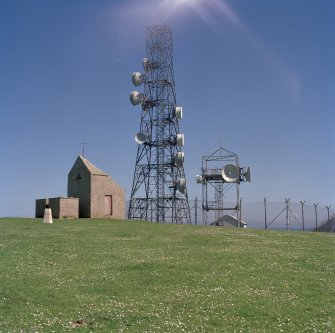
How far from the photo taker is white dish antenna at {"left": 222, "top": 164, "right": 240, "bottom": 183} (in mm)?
53594

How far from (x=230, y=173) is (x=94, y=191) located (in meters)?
16.2

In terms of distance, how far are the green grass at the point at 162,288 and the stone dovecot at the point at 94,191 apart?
75.5ft

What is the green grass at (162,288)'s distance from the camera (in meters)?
10.9

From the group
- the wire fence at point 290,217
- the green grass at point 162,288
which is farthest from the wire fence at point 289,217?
the green grass at point 162,288

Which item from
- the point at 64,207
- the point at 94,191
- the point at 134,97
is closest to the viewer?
the point at 64,207

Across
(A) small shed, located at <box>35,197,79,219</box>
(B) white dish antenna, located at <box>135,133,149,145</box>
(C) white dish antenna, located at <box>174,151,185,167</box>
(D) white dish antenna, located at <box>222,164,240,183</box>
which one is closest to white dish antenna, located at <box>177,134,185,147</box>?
(C) white dish antenna, located at <box>174,151,185,167</box>

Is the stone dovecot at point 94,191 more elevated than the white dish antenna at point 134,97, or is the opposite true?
the white dish antenna at point 134,97

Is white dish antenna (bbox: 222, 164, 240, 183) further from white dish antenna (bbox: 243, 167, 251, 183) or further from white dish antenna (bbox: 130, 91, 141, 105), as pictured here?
white dish antenna (bbox: 130, 91, 141, 105)

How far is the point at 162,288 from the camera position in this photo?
14016 millimetres

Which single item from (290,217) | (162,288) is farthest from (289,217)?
(162,288)

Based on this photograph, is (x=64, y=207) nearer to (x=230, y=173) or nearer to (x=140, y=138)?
(x=230, y=173)

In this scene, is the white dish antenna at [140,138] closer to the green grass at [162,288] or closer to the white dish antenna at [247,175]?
the white dish antenna at [247,175]

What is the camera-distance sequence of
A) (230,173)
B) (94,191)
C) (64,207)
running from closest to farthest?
(64,207)
(94,191)
(230,173)

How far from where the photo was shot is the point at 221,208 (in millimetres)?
57250
